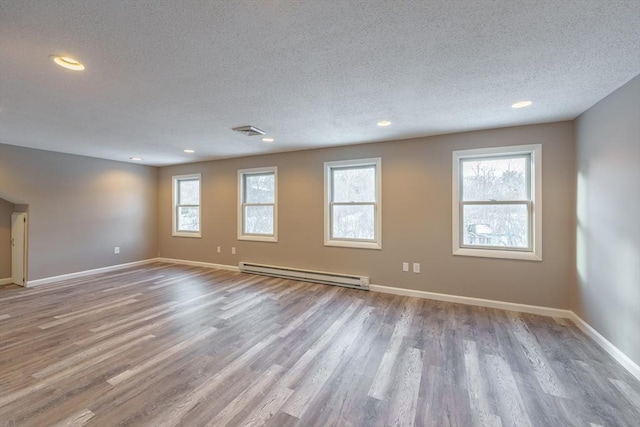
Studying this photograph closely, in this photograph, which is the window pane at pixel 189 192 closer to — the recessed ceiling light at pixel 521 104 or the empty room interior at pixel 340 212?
the empty room interior at pixel 340 212

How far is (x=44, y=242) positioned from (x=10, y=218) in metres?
0.74

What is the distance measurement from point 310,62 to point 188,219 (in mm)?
5396

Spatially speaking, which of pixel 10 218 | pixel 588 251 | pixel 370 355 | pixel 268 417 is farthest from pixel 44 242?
pixel 588 251

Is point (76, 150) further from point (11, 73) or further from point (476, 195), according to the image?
point (476, 195)

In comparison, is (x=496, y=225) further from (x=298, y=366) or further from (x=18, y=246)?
(x=18, y=246)

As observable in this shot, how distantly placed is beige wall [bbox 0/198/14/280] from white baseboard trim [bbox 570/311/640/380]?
326 inches

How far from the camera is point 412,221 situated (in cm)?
397

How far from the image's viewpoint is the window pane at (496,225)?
11.3 feet

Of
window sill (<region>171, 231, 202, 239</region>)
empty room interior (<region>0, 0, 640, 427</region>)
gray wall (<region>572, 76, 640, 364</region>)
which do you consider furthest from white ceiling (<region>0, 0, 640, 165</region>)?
window sill (<region>171, 231, 202, 239</region>)

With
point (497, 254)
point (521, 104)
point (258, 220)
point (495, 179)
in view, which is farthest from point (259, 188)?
point (521, 104)

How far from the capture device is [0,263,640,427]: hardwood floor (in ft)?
5.55

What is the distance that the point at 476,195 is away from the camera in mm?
3658

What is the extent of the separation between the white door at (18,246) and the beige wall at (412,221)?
273 cm

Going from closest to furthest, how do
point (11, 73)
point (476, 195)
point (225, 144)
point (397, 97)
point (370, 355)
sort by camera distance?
1. point (11, 73)
2. point (370, 355)
3. point (397, 97)
4. point (476, 195)
5. point (225, 144)
